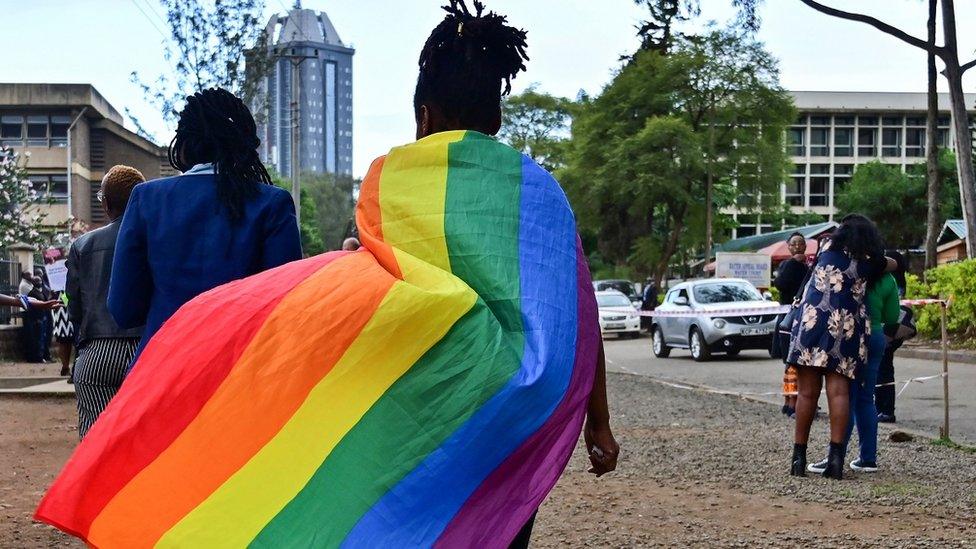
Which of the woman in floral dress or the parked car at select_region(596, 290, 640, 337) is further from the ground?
the woman in floral dress

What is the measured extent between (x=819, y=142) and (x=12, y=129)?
67092mm

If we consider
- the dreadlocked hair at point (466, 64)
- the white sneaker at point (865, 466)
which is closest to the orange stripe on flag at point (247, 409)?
the dreadlocked hair at point (466, 64)

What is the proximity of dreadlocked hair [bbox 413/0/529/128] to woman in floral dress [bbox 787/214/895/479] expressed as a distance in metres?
4.80

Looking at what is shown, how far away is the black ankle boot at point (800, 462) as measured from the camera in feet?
24.8

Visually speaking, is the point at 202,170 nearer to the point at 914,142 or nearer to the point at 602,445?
the point at 602,445

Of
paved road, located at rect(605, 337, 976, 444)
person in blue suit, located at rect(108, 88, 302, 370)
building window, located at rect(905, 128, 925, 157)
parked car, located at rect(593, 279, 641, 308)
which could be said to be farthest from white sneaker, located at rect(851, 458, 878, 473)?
building window, located at rect(905, 128, 925, 157)

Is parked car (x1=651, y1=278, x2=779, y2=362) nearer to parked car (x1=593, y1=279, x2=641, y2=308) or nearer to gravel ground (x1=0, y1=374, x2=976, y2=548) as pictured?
gravel ground (x1=0, y1=374, x2=976, y2=548)

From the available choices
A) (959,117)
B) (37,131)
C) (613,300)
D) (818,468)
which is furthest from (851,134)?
(818,468)

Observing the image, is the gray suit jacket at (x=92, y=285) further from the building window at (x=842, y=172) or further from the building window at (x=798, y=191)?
the building window at (x=842, y=172)

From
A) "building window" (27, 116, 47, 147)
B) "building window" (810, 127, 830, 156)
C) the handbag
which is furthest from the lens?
"building window" (810, 127, 830, 156)

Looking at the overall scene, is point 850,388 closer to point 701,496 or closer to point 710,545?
point 701,496

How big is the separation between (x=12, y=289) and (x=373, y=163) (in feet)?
74.7

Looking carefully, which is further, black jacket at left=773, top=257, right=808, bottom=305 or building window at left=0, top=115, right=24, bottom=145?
building window at left=0, top=115, right=24, bottom=145

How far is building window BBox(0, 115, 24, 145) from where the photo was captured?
198 ft
